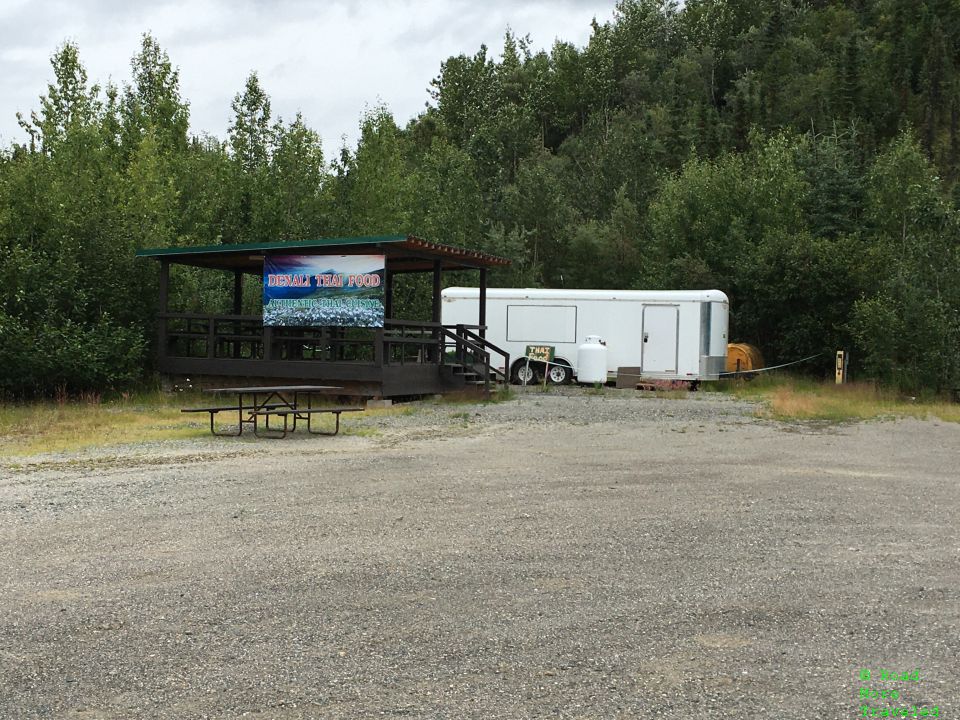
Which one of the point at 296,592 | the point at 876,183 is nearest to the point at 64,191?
the point at 296,592

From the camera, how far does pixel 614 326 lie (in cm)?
2375

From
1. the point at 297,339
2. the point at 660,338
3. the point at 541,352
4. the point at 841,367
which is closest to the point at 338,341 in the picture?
the point at 297,339

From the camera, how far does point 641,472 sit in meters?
9.68

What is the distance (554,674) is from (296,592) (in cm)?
170

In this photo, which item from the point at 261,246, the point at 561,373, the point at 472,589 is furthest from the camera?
the point at 561,373

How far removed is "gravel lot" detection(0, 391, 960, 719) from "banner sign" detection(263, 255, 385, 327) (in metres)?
8.17

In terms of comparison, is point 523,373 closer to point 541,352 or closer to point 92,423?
point 541,352

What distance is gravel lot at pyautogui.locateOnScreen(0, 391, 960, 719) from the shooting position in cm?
377

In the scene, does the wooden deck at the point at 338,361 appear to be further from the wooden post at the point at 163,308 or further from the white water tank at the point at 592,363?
the white water tank at the point at 592,363

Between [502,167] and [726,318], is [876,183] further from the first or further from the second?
[502,167]

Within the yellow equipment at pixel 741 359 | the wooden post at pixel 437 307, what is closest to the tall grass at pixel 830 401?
the yellow equipment at pixel 741 359

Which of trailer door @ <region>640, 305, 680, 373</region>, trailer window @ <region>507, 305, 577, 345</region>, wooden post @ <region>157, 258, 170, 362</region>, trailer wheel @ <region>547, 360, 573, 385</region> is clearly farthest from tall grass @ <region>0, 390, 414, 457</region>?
trailer door @ <region>640, 305, 680, 373</region>

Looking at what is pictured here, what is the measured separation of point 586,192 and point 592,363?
30.8 meters

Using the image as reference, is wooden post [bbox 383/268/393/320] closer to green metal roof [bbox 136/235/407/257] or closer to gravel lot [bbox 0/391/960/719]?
green metal roof [bbox 136/235/407/257]
